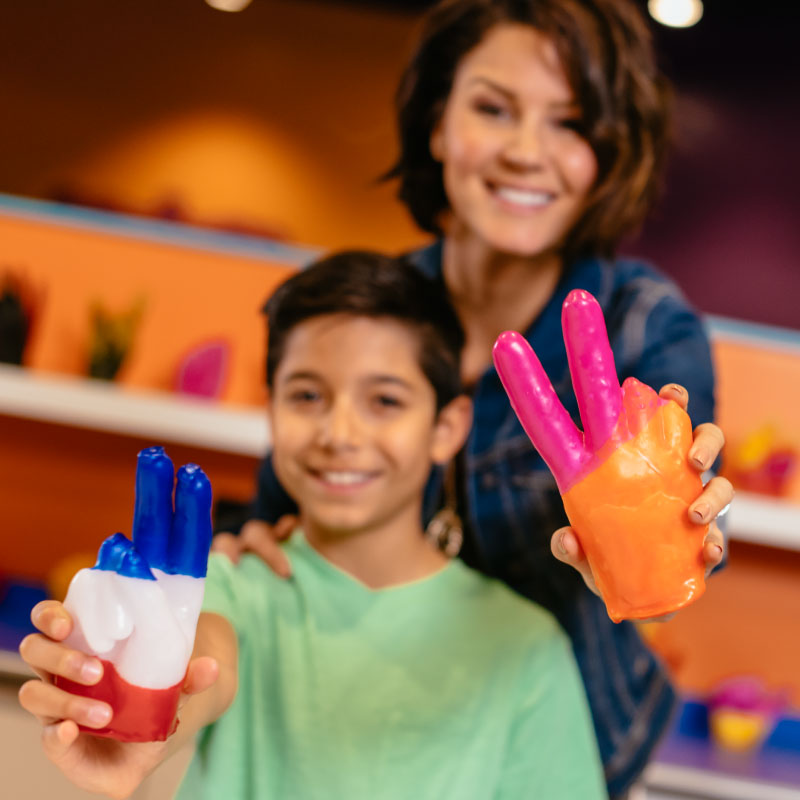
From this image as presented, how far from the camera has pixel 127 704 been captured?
1.77ft

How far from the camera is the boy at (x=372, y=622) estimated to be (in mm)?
924

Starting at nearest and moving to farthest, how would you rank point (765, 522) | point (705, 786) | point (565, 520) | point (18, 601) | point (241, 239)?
point (565, 520)
point (705, 786)
point (765, 522)
point (18, 601)
point (241, 239)

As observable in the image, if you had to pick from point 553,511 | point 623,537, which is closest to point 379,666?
point 553,511

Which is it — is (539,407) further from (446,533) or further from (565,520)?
(446,533)

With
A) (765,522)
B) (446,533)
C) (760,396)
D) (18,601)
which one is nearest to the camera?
(446,533)

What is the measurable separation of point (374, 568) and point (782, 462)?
146 cm

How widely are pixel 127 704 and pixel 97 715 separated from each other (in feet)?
0.05

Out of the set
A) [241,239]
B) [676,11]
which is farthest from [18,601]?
[676,11]

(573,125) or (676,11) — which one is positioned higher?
(676,11)

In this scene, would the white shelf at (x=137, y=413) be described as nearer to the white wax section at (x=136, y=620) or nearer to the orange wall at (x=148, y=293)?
the orange wall at (x=148, y=293)

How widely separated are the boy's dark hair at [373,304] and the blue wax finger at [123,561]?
55cm

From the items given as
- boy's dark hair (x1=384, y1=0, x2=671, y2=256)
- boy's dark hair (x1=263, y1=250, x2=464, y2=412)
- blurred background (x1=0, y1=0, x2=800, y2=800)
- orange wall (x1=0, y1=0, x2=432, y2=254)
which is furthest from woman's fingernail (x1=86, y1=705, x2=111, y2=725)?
orange wall (x1=0, y1=0, x2=432, y2=254)

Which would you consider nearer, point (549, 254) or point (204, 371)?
point (549, 254)

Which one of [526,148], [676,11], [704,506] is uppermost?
[676,11]
